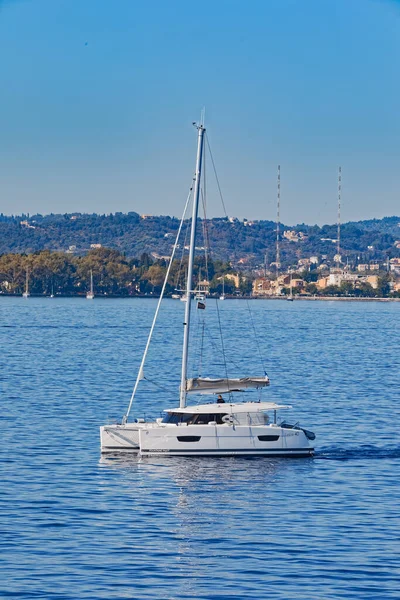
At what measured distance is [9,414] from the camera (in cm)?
5462

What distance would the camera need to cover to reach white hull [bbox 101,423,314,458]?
40.9 meters

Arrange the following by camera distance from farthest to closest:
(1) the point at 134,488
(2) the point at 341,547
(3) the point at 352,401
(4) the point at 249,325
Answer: (4) the point at 249,325, (3) the point at 352,401, (1) the point at 134,488, (2) the point at 341,547

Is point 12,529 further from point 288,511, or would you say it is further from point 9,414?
point 9,414

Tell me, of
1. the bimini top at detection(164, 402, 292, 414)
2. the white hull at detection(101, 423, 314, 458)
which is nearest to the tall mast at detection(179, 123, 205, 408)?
the bimini top at detection(164, 402, 292, 414)

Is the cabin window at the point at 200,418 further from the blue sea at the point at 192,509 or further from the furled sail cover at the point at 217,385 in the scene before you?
the furled sail cover at the point at 217,385

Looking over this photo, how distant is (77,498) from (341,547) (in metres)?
8.64

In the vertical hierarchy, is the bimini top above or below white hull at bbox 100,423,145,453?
above

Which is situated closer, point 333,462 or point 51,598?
point 51,598

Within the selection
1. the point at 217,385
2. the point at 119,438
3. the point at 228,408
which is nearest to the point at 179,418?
the point at 228,408

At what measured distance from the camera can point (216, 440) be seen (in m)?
41.1

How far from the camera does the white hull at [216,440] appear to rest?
40.9 m

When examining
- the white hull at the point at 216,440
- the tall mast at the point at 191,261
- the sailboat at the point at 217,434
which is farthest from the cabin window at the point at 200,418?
the tall mast at the point at 191,261

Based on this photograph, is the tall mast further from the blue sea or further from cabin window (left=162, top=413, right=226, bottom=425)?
the blue sea

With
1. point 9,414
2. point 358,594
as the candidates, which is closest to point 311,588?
point 358,594
